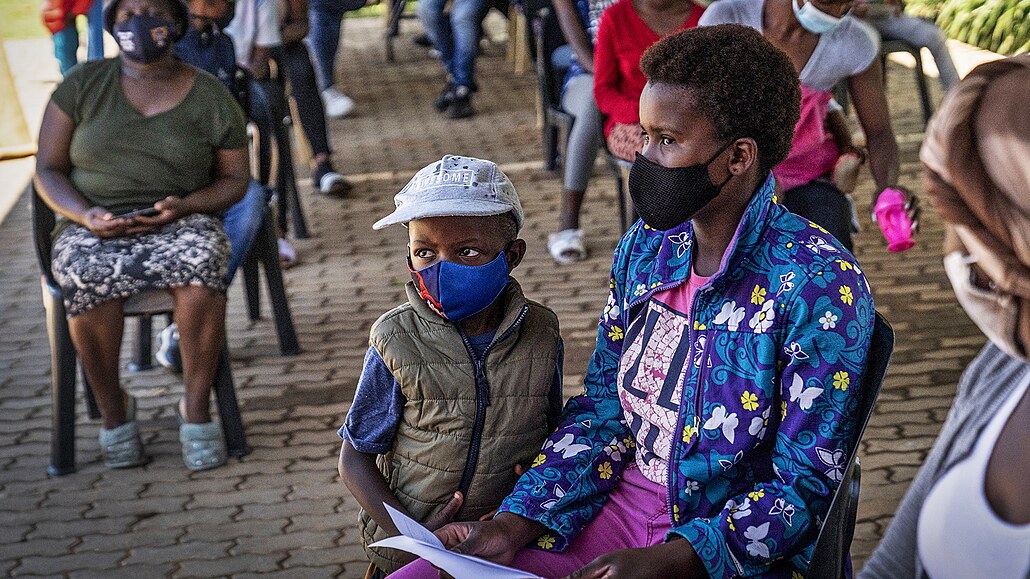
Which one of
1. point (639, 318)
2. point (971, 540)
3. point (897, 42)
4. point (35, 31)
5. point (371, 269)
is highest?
point (971, 540)

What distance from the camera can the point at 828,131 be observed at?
3.88 m

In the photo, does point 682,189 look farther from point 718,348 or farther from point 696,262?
point 718,348

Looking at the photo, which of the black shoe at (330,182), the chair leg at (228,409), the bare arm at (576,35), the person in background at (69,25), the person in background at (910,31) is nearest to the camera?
the chair leg at (228,409)

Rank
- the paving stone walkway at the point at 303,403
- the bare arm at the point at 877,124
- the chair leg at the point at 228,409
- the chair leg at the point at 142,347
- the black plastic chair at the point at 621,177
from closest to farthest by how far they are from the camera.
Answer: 1. the paving stone walkway at the point at 303,403
2. the bare arm at the point at 877,124
3. the chair leg at the point at 228,409
4. the chair leg at the point at 142,347
5. the black plastic chair at the point at 621,177

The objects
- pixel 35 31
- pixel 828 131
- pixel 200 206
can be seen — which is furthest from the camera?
pixel 35 31

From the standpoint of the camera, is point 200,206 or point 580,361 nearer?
point 200,206

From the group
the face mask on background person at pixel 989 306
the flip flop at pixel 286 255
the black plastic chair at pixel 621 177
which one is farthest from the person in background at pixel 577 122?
the face mask on background person at pixel 989 306

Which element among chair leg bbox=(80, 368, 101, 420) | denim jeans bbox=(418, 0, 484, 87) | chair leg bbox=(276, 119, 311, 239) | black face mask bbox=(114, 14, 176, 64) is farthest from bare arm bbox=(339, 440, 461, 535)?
denim jeans bbox=(418, 0, 484, 87)

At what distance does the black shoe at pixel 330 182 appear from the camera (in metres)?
7.60

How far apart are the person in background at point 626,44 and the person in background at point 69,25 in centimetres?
359

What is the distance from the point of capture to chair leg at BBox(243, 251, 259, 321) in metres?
5.13

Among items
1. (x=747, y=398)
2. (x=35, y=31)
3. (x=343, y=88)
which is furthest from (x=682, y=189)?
(x=35, y=31)

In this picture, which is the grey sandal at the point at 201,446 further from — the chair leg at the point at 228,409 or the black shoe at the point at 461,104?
the black shoe at the point at 461,104

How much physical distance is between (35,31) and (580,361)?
407 inches
